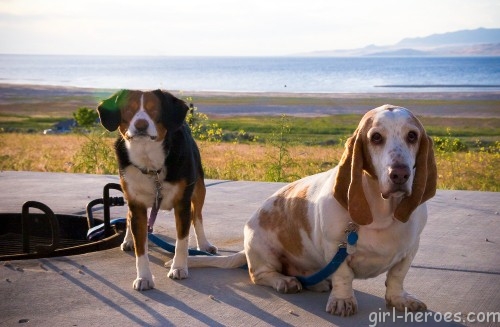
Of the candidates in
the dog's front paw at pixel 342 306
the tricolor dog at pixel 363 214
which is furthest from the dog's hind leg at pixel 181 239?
the dog's front paw at pixel 342 306

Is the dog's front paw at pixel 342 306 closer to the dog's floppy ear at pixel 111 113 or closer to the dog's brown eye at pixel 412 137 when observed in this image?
the dog's brown eye at pixel 412 137

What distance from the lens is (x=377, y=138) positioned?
4367 mm

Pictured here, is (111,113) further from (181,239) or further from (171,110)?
(181,239)

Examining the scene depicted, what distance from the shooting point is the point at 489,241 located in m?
6.77

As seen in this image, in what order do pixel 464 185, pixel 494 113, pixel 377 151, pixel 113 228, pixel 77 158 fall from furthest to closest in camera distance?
1. pixel 494 113
2. pixel 77 158
3. pixel 464 185
4. pixel 113 228
5. pixel 377 151

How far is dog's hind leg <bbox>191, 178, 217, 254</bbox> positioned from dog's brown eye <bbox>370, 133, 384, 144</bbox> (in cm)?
212

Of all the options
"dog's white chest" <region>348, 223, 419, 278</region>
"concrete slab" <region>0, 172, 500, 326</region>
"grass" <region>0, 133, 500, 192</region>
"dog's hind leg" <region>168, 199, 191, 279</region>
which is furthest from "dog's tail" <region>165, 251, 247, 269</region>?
"grass" <region>0, 133, 500, 192</region>

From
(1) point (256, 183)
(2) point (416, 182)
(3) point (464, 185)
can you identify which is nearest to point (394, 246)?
(2) point (416, 182)

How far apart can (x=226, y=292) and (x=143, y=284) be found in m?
0.56

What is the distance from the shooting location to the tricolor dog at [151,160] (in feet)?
17.1

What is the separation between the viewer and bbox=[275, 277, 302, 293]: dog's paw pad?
17.3ft

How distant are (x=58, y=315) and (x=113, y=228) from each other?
6.99 ft

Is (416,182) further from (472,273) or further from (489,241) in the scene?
(489,241)

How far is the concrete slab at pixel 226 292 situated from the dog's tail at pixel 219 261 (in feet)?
0.17
